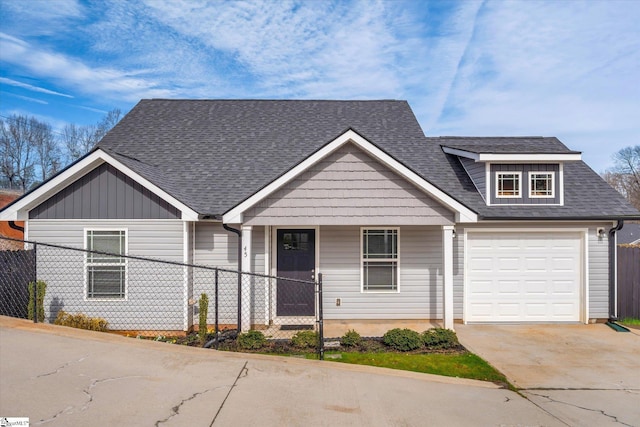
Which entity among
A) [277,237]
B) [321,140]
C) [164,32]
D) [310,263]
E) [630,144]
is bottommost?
[310,263]

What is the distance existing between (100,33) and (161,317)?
11427mm

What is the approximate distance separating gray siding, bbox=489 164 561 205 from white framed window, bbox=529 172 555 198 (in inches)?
3.1

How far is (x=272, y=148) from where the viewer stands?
12.2 m

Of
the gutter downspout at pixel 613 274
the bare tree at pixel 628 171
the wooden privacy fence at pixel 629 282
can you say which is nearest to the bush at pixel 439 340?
the gutter downspout at pixel 613 274

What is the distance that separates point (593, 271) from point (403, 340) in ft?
19.2

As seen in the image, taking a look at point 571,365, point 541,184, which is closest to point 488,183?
point 541,184

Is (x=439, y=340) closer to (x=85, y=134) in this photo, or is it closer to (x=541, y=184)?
(x=541, y=184)

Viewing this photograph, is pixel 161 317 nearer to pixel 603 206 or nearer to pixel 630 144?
pixel 603 206

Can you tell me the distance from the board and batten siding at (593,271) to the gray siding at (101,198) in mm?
7238

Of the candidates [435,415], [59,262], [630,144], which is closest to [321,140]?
[59,262]

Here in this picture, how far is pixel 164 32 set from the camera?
13875 mm

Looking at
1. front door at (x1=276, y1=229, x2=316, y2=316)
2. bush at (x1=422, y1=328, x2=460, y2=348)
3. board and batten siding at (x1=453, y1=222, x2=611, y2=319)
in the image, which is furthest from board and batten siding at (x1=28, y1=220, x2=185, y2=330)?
board and batten siding at (x1=453, y1=222, x2=611, y2=319)

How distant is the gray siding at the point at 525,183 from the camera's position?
10289 mm

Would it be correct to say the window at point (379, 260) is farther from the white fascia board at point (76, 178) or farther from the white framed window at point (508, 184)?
the white fascia board at point (76, 178)
